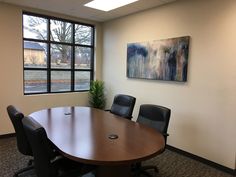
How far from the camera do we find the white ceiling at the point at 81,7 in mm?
3911

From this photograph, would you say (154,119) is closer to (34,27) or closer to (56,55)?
(56,55)

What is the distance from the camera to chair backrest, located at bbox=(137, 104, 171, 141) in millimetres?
2738

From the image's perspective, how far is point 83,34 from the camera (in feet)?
17.7

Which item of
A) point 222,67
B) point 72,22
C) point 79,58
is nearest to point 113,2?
point 72,22

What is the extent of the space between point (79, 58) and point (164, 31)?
7.90ft

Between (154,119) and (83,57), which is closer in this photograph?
(154,119)

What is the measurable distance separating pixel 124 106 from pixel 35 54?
8.24 ft

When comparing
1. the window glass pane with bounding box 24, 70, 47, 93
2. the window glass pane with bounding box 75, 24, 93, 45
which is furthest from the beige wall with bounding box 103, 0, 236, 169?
the window glass pane with bounding box 24, 70, 47, 93

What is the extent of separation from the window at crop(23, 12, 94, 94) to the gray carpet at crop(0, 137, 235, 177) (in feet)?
5.37

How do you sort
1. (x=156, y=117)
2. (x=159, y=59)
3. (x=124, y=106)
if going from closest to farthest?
(x=156, y=117) < (x=124, y=106) < (x=159, y=59)

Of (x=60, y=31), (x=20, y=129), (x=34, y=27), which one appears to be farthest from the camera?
(x=60, y=31)

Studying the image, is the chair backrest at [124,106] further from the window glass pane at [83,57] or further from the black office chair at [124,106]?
the window glass pane at [83,57]

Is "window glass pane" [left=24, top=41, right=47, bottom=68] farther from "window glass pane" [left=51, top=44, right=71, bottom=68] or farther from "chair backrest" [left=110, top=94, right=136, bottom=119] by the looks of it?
"chair backrest" [left=110, top=94, right=136, bottom=119]

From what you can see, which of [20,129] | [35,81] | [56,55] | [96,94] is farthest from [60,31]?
[20,129]
